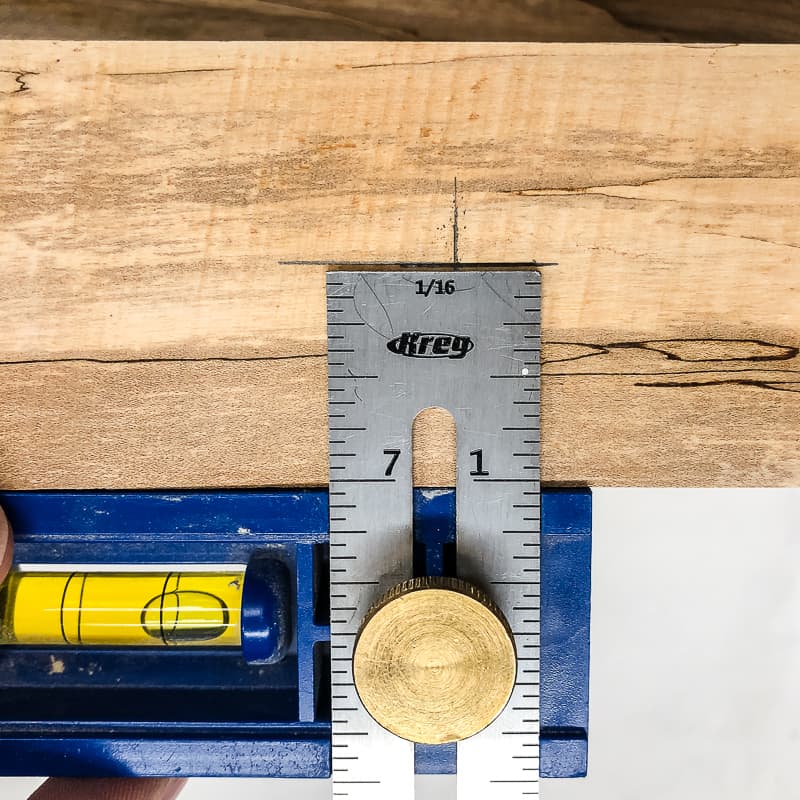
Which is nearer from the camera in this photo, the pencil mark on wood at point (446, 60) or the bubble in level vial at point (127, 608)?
the pencil mark on wood at point (446, 60)

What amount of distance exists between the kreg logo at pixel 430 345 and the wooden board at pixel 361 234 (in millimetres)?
107

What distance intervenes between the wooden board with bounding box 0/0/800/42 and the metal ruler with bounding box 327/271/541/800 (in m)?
0.34

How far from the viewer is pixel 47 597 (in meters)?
1.04

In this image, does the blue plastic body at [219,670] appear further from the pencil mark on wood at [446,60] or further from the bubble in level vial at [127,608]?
the pencil mark on wood at [446,60]

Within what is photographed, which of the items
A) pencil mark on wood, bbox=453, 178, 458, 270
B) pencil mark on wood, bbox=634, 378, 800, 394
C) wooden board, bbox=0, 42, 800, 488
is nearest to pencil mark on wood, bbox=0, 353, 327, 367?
wooden board, bbox=0, 42, 800, 488

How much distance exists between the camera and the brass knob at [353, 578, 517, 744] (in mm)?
914

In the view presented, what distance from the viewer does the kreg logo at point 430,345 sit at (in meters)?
0.96

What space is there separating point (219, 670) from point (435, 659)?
375 mm

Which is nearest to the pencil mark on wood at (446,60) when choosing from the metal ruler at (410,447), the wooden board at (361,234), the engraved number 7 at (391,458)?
the wooden board at (361,234)

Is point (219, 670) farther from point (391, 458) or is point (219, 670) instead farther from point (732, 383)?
point (732, 383)

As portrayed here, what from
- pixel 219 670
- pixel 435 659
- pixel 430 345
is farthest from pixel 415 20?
pixel 219 670

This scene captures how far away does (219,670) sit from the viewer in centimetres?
109

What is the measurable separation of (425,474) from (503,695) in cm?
31

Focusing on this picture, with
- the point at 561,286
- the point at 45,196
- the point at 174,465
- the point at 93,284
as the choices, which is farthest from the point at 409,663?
the point at 45,196
